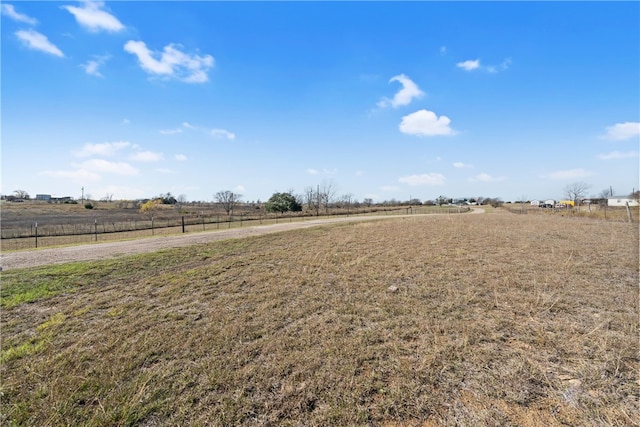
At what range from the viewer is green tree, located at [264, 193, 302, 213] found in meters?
54.5

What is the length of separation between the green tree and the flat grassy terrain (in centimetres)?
4787

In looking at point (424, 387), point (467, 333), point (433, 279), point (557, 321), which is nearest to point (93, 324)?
point (424, 387)

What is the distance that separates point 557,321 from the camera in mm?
3830

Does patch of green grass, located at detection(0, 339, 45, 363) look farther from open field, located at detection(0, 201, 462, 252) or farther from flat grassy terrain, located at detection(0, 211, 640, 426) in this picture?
→ open field, located at detection(0, 201, 462, 252)

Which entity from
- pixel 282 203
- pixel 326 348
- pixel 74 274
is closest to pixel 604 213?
pixel 326 348

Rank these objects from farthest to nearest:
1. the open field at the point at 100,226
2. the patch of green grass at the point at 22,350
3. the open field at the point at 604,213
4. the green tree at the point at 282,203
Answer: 1. the green tree at the point at 282,203
2. the open field at the point at 604,213
3. the open field at the point at 100,226
4. the patch of green grass at the point at 22,350

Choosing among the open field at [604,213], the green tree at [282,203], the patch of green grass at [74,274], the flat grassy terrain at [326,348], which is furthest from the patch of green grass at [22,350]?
the green tree at [282,203]

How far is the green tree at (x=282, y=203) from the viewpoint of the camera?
179 ft

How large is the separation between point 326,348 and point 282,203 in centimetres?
5185

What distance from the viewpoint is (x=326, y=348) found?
323cm

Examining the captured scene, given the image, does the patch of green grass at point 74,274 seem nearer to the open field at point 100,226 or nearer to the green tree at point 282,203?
the open field at point 100,226

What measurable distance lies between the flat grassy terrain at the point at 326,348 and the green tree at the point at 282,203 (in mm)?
47871

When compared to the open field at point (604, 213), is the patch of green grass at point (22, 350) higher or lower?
lower

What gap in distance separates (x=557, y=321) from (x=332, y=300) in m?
3.34
